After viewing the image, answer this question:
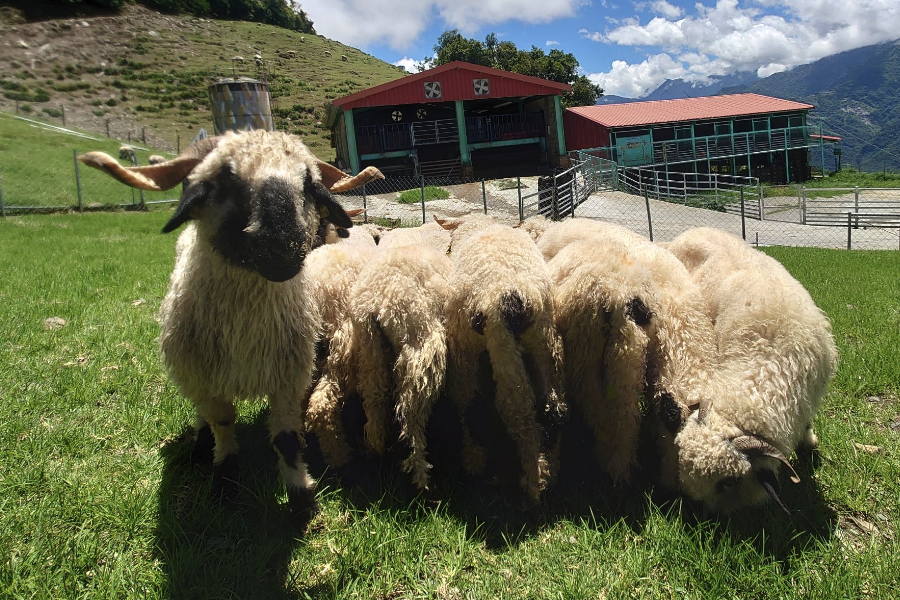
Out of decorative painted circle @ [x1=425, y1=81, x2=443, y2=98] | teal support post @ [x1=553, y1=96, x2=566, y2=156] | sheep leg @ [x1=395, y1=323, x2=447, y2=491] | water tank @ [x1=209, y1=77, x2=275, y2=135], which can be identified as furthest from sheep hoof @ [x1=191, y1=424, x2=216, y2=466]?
teal support post @ [x1=553, y1=96, x2=566, y2=156]

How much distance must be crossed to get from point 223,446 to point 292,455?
58cm

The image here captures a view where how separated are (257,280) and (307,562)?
5.15ft

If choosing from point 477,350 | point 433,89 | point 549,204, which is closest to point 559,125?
point 433,89

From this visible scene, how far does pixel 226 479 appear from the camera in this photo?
3.32m

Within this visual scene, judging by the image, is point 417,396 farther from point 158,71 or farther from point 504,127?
point 158,71

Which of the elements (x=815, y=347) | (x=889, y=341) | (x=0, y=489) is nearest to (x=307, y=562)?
(x=0, y=489)

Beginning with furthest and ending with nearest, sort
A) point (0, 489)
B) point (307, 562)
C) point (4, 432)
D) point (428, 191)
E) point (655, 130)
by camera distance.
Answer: point (655, 130) → point (428, 191) → point (4, 432) → point (0, 489) → point (307, 562)

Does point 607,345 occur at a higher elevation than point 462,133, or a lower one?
lower

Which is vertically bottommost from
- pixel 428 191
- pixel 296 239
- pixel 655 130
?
pixel 296 239

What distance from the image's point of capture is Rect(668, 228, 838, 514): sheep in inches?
113

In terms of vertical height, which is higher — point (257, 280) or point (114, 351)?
point (257, 280)

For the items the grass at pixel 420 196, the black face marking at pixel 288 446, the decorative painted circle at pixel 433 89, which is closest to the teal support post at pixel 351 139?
the decorative painted circle at pixel 433 89

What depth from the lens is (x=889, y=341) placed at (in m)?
5.43

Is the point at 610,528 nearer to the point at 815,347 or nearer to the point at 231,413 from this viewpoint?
the point at 815,347
